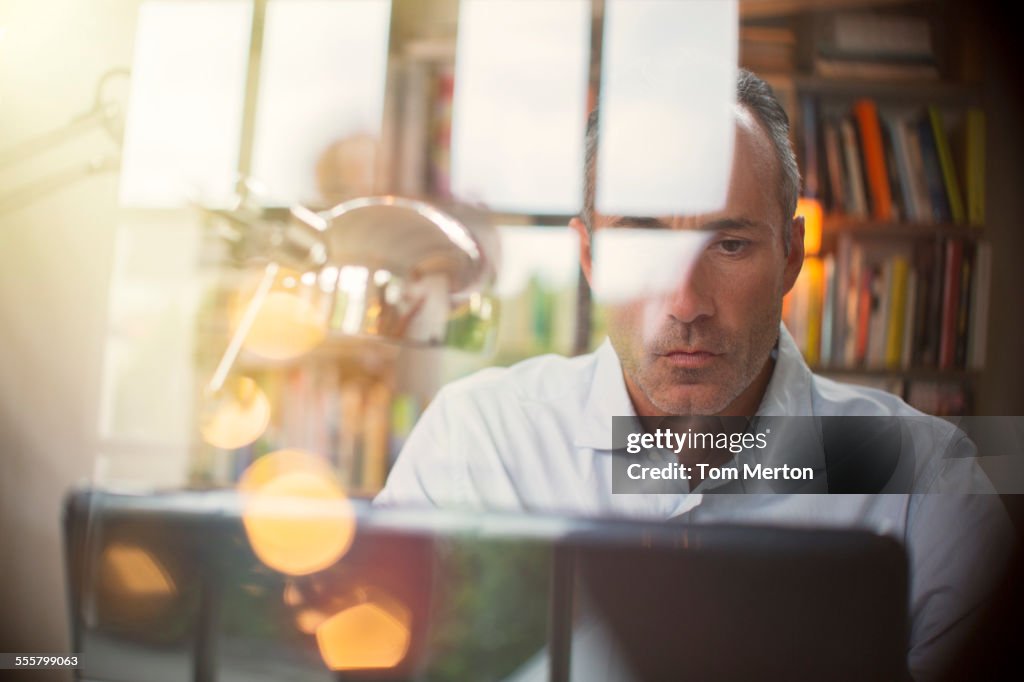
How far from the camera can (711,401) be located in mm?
925

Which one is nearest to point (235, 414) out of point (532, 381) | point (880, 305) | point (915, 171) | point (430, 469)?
point (430, 469)

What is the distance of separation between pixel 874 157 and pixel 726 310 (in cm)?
42

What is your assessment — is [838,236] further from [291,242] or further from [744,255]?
[291,242]

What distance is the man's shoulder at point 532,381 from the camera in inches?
39.0

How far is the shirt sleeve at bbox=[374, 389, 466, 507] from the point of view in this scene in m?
0.96

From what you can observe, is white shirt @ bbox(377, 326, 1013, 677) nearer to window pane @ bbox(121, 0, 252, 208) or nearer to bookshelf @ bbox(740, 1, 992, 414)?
bookshelf @ bbox(740, 1, 992, 414)

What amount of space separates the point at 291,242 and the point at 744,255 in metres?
0.55

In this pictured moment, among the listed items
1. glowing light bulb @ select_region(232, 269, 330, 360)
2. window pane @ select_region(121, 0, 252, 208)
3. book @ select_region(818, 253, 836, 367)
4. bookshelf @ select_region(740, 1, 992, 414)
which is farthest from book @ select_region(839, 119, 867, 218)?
window pane @ select_region(121, 0, 252, 208)

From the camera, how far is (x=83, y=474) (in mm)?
1113

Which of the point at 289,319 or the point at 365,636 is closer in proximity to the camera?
the point at 365,636

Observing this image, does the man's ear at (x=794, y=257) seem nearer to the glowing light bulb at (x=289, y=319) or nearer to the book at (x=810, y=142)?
the book at (x=810, y=142)

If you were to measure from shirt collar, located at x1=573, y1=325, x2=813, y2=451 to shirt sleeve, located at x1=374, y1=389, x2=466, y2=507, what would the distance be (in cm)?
17

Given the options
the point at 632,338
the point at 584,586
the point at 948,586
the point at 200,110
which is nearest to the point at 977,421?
the point at 948,586

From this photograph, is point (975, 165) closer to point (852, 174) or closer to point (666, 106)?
point (852, 174)
